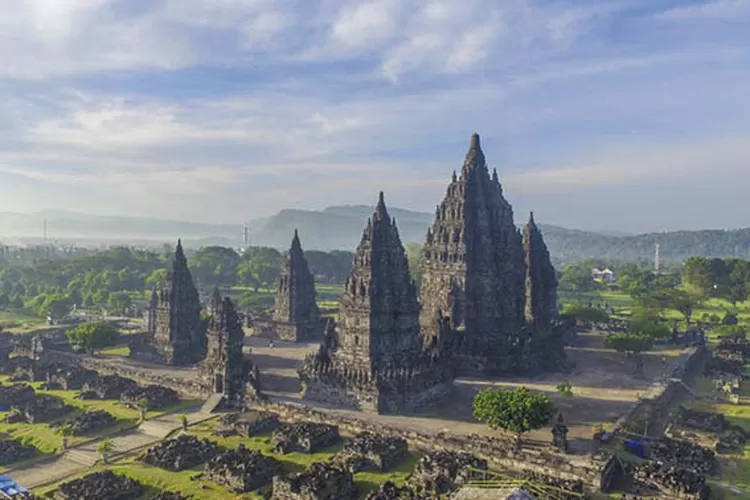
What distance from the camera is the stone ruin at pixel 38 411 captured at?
49188 mm

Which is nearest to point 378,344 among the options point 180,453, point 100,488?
point 180,453

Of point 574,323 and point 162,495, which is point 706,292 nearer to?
point 574,323

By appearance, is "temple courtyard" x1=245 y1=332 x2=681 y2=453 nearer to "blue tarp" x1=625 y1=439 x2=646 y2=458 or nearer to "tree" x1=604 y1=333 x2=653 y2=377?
"tree" x1=604 y1=333 x2=653 y2=377

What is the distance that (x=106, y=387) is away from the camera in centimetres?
5516

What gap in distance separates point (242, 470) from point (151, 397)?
66.3ft

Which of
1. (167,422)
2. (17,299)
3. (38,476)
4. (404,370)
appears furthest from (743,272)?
(17,299)

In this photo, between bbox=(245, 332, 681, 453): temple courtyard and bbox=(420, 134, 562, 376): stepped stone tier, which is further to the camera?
bbox=(420, 134, 562, 376): stepped stone tier

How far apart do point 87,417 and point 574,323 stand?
5943 cm

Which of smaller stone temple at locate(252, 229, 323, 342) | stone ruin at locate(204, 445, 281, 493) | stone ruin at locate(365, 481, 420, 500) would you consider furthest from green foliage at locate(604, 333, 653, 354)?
stone ruin at locate(204, 445, 281, 493)

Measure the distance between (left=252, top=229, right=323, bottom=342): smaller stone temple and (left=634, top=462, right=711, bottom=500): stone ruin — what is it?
53.4 metres

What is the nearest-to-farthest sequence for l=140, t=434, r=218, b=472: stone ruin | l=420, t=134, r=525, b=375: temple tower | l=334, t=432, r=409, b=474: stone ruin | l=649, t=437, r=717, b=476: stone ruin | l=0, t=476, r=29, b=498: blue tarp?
l=0, t=476, r=29, b=498: blue tarp < l=649, t=437, r=717, b=476: stone ruin < l=334, t=432, r=409, b=474: stone ruin < l=140, t=434, r=218, b=472: stone ruin < l=420, t=134, r=525, b=375: temple tower

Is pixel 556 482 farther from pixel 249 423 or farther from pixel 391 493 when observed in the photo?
pixel 249 423

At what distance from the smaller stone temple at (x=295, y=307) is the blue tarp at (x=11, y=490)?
153ft

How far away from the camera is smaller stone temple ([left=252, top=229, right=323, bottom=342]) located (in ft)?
269
